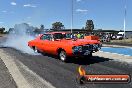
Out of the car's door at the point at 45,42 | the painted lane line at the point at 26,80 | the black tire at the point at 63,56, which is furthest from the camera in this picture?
the car's door at the point at 45,42

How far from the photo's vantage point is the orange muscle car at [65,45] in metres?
15.2

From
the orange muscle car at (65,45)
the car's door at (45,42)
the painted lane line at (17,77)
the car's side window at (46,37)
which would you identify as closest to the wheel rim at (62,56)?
the orange muscle car at (65,45)

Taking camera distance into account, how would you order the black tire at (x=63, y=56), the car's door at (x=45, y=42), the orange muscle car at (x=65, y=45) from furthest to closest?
the car's door at (x=45, y=42), the black tire at (x=63, y=56), the orange muscle car at (x=65, y=45)

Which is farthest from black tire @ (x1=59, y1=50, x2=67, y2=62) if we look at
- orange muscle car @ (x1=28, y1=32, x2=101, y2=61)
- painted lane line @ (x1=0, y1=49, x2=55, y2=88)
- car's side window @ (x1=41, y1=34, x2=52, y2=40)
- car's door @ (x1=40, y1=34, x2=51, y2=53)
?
painted lane line @ (x1=0, y1=49, x2=55, y2=88)

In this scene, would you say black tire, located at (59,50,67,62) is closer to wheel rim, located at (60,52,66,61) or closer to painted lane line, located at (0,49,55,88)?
wheel rim, located at (60,52,66,61)

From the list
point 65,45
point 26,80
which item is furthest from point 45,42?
point 26,80

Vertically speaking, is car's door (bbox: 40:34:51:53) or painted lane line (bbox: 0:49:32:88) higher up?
car's door (bbox: 40:34:51:53)

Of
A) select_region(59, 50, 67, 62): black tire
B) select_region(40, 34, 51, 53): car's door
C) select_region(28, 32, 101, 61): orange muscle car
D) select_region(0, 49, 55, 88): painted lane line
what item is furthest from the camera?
select_region(40, 34, 51, 53): car's door

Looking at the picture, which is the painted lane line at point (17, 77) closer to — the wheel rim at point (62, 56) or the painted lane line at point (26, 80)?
the painted lane line at point (26, 80)

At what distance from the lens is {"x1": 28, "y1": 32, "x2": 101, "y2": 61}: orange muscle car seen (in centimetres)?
1522

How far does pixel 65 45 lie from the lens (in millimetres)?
→ 15727

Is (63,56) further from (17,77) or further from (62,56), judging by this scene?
(17,77)

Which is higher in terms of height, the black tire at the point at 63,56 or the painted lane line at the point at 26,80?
the black tire at the point at 63,56

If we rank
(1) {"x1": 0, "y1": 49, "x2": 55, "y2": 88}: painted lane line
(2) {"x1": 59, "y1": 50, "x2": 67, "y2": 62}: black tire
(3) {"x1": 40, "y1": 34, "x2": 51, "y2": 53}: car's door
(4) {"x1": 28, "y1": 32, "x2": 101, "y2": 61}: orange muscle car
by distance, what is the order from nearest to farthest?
1. (1) {"x1": 0, "y1": 49, "x2": 55, "y2": 88}: painted lane line
2. (4) {"x1": 28, "y1": 32, "x2": 101, "y2": 61}: orange muscle car
3. (2) {"x1": 59, "y1": 50, "x2": 67, "y2": 62}: black tire
4. (3) {"x1": 40, "y1": 34, "x2": 51, "y2": 53}: car's door
